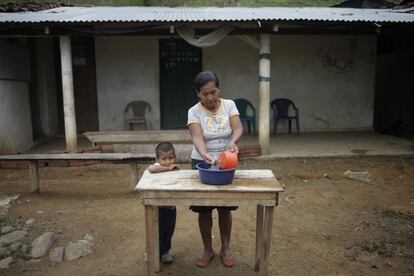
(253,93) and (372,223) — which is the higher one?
(253,93)

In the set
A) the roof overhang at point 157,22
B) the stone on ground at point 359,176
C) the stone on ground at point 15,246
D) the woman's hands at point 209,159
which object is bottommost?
A: the stone on ground at point 15,246

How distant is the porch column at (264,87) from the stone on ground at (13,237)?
14.7 feet

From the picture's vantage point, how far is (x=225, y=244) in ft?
10.0

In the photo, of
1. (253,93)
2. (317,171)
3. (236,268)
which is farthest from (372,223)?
(253,93)

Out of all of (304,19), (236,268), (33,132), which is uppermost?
(304,19)

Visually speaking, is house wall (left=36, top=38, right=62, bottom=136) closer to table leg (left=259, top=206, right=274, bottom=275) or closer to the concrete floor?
the concrete floor

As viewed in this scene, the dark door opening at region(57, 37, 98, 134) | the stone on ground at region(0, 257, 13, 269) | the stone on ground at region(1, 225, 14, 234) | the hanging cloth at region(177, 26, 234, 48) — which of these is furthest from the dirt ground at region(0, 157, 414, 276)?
the dark door opening at region(57, 37, 98, 134)

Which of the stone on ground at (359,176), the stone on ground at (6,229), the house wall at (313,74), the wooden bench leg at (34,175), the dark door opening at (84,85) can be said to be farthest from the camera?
the house wall at (313,74)

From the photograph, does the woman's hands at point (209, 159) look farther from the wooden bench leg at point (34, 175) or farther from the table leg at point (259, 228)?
the wooden bench leg at point (34, 175)

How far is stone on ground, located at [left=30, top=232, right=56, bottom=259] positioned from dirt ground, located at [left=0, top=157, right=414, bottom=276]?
104 mm

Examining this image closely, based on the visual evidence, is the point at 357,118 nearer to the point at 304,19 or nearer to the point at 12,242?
the point at 304,19

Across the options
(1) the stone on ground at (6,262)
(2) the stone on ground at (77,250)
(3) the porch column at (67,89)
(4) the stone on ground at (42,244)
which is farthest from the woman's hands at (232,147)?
(3) the porch column at (67,89)

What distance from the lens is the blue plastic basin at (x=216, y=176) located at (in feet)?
7.75

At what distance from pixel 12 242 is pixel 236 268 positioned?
2.12 m
